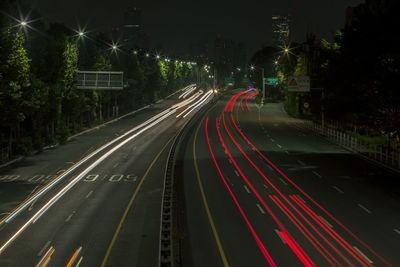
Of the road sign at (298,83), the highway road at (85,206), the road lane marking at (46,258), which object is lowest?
the road lane marking at (46,258)

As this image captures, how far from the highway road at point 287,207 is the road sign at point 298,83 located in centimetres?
1516

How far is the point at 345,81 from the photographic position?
167 feet

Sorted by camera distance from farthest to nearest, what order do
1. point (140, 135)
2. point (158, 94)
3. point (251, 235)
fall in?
point (158, 94)
point (140, 135)
point (251, 235)

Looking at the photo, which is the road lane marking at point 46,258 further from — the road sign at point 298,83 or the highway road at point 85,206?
the road sign at point 298,83

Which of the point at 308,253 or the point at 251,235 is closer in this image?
the point at 308,253

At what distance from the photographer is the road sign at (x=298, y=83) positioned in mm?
64250

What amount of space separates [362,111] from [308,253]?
3464cm

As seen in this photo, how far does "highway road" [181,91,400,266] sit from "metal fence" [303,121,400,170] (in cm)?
126

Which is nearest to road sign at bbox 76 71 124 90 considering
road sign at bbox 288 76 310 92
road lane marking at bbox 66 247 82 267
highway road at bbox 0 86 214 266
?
highway road at bbox 0 86 214 266

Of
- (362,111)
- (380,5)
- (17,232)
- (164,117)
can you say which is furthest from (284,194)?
(164,117)

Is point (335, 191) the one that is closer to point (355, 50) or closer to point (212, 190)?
point (212, 190)

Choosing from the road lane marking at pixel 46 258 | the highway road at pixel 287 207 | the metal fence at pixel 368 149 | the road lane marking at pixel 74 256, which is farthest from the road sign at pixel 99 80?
the road lane marking at pixel 74 256

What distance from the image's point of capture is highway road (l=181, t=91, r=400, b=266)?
59.9 feet

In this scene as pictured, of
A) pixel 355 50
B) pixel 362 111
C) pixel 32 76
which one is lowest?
pixel 362 111
